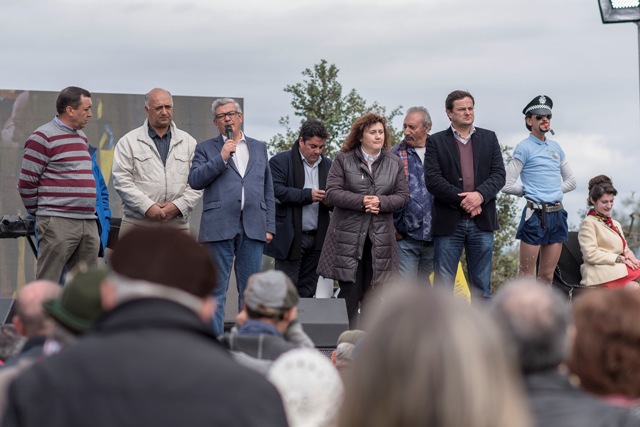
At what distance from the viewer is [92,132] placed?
15.6m

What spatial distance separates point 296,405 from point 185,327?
111 cm

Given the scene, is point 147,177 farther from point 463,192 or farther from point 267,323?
point 267,323

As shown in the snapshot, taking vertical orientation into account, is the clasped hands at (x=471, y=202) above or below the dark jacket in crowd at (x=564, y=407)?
above

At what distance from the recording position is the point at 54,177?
8031mm

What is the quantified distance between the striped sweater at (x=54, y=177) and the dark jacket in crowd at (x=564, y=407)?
6048mm

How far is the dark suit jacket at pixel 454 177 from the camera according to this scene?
8.42m

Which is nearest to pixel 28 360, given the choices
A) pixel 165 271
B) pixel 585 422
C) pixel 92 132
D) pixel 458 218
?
pixel 165 271

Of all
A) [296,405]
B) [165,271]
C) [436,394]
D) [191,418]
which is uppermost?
[165,271]

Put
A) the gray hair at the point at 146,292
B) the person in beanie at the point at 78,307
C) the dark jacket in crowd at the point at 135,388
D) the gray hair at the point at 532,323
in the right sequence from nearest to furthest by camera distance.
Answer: the dark jacket in crowd at the point at 135,388 → the gray hair at the point at 146,292 → the gray hair at the point at 532,323 → the person in beanie at the point at 78,307

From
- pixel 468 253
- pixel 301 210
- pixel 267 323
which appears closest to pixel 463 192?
pixel 468 253

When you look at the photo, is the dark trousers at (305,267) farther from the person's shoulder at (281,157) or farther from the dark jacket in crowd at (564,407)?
the dark jacket in crowd at (564,407)

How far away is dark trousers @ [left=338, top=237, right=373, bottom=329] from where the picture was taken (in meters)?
8.54

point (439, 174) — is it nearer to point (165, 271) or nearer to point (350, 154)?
point (350, 154)

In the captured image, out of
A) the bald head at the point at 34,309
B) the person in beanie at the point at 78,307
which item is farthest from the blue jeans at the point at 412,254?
the person in beanie at the point at 78,307
